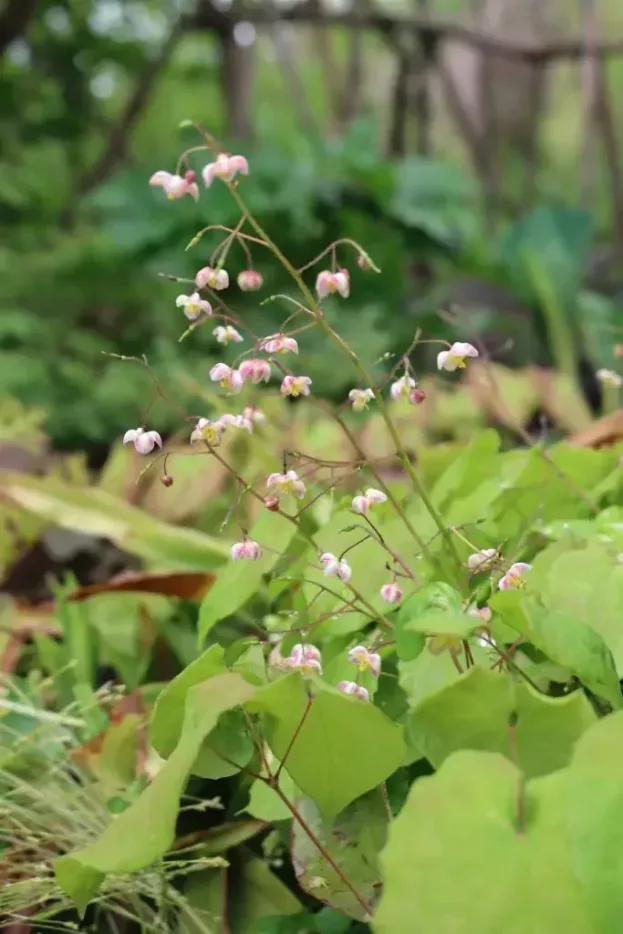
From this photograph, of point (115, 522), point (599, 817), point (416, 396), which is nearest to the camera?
point (599, 817)

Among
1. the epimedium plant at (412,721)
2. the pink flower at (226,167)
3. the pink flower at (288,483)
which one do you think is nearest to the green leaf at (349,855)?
the epimedium plant at (412,721)

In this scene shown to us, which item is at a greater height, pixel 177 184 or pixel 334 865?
pixel 177 184

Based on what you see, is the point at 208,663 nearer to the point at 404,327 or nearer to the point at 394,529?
the point at 394,529

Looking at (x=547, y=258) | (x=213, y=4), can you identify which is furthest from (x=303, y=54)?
(x=547, y=258)

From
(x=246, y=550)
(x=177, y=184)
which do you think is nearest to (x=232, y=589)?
(x=246, y=550)

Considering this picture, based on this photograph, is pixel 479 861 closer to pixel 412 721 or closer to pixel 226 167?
pixel 412 721

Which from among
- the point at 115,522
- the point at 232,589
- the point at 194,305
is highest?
the point at 194,305

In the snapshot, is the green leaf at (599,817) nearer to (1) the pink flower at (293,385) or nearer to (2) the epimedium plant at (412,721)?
(2) the epimedium plant at (412,721)

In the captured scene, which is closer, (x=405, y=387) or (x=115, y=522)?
(x=405, y=387)

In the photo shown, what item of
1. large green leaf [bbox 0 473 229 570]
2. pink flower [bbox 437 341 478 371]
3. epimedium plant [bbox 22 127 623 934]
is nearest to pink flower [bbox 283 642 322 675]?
epimedium plant [bbox 22 127 623 934]
